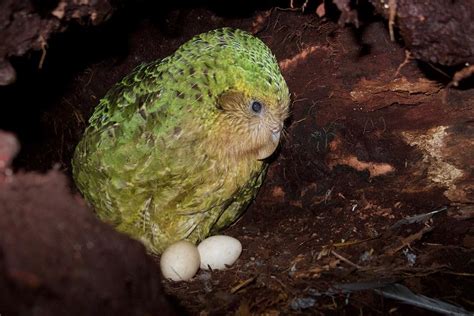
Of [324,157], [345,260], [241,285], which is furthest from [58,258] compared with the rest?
[324,157]

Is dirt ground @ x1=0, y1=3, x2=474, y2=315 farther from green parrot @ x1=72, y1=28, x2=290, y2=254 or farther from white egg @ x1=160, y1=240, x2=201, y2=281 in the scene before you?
green parrot @ x1=72, y1=28, x2=290, y2=254

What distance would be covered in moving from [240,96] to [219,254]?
1.07 meters

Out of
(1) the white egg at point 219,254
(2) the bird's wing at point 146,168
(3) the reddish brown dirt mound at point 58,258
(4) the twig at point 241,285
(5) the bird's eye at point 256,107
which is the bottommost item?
(1) the white egg at point 219,254

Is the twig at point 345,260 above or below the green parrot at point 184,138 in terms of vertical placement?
below

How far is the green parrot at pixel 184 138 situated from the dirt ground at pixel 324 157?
433 mm

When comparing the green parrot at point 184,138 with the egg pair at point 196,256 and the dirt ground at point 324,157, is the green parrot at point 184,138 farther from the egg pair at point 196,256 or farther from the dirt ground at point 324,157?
the dirt ground at point 324,157

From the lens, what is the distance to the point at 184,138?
304 cm

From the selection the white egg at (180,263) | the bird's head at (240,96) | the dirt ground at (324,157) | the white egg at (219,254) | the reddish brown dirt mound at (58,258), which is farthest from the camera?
the white egg at (219,254)

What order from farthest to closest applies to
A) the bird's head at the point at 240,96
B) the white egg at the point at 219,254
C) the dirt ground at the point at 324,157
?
the white egg at the point at 219,254, the bird's head at the point at 240,96, the dirt ground at the point at 324,157

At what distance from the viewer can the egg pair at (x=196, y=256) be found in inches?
121

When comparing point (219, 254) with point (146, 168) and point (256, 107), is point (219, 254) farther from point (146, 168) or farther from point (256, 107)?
point (256, 107)

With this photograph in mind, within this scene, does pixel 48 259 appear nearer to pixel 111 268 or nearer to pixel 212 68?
pixel 111 268

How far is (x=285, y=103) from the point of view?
3.09 metres

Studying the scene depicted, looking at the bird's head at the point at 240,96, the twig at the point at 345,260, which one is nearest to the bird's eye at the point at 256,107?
the bird's head at the point at 240,96
